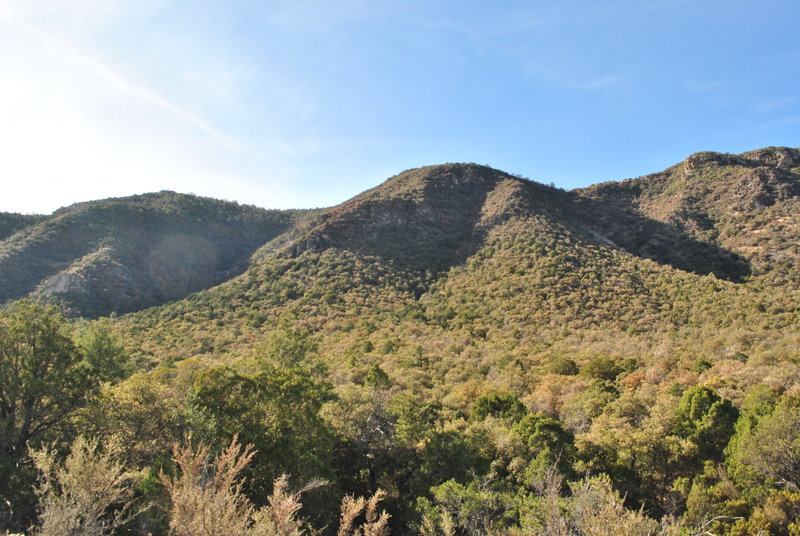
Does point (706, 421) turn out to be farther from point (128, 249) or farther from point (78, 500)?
point (128, 249)

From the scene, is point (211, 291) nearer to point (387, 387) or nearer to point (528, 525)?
point (387, 387)

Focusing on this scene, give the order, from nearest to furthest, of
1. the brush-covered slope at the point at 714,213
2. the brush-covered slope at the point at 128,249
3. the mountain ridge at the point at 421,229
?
the brush-covered slope at the point at 714,213, the brush-covered slope at the point at 128,249, the mountain ridge at the point at 421,229

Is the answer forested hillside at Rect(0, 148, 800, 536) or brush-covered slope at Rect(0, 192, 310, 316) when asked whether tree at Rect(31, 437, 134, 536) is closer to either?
forested hillside at Rect(0, 148, 800, 536)

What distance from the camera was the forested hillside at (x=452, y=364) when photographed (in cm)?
1107

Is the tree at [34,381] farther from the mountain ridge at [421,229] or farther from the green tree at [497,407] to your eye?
the mountain ridge at [421,229]

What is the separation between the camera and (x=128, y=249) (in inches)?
2613

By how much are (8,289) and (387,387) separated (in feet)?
187

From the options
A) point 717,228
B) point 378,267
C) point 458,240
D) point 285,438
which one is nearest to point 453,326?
point 378,267

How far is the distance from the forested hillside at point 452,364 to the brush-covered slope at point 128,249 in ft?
1.78

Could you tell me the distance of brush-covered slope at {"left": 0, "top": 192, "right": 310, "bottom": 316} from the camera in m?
54.5

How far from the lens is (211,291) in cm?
5612

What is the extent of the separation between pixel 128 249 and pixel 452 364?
60395 millimetres

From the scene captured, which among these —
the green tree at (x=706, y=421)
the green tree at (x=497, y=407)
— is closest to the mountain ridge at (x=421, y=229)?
the green tree at (x=497, y=407)

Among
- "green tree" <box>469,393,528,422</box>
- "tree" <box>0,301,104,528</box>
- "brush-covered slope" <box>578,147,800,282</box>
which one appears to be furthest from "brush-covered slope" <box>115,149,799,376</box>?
"tree" <box>0,301,104,528</box>
